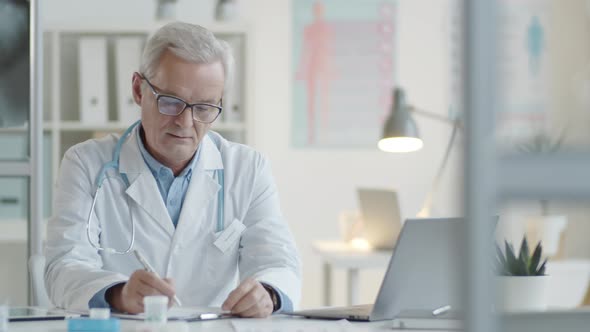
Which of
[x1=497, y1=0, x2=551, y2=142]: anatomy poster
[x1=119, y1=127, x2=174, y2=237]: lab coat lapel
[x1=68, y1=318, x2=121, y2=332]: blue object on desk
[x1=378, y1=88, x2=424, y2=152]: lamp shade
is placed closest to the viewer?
[x1=497, y1=0, x2=551, y2=142]: anatomy poster

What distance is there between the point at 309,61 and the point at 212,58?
2.45 metres

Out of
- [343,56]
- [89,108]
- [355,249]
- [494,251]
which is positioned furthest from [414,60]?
[494,251]

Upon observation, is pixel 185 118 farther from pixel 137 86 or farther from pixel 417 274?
pixel 417 274

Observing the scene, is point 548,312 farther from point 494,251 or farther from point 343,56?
point 343,56

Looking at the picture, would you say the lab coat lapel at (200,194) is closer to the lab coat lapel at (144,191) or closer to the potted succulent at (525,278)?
the lab coat lapel at (144,191)

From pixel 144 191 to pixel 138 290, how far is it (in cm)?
52

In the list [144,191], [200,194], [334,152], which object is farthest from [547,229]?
[144,191]

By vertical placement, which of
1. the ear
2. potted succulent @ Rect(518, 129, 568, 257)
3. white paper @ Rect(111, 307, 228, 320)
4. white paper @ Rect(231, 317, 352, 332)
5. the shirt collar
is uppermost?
the ear

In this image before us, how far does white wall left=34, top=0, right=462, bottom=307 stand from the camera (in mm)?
4398

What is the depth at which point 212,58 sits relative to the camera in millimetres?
1989

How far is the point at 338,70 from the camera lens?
14.5 ft

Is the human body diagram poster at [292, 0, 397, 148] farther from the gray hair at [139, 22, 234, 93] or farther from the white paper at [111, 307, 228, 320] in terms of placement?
the white paper at [111, 307, 228, 320]

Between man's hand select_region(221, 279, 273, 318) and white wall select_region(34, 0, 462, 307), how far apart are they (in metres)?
2.71

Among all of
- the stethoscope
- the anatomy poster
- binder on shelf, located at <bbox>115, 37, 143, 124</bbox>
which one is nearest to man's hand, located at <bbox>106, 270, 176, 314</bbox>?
the stethoscope
